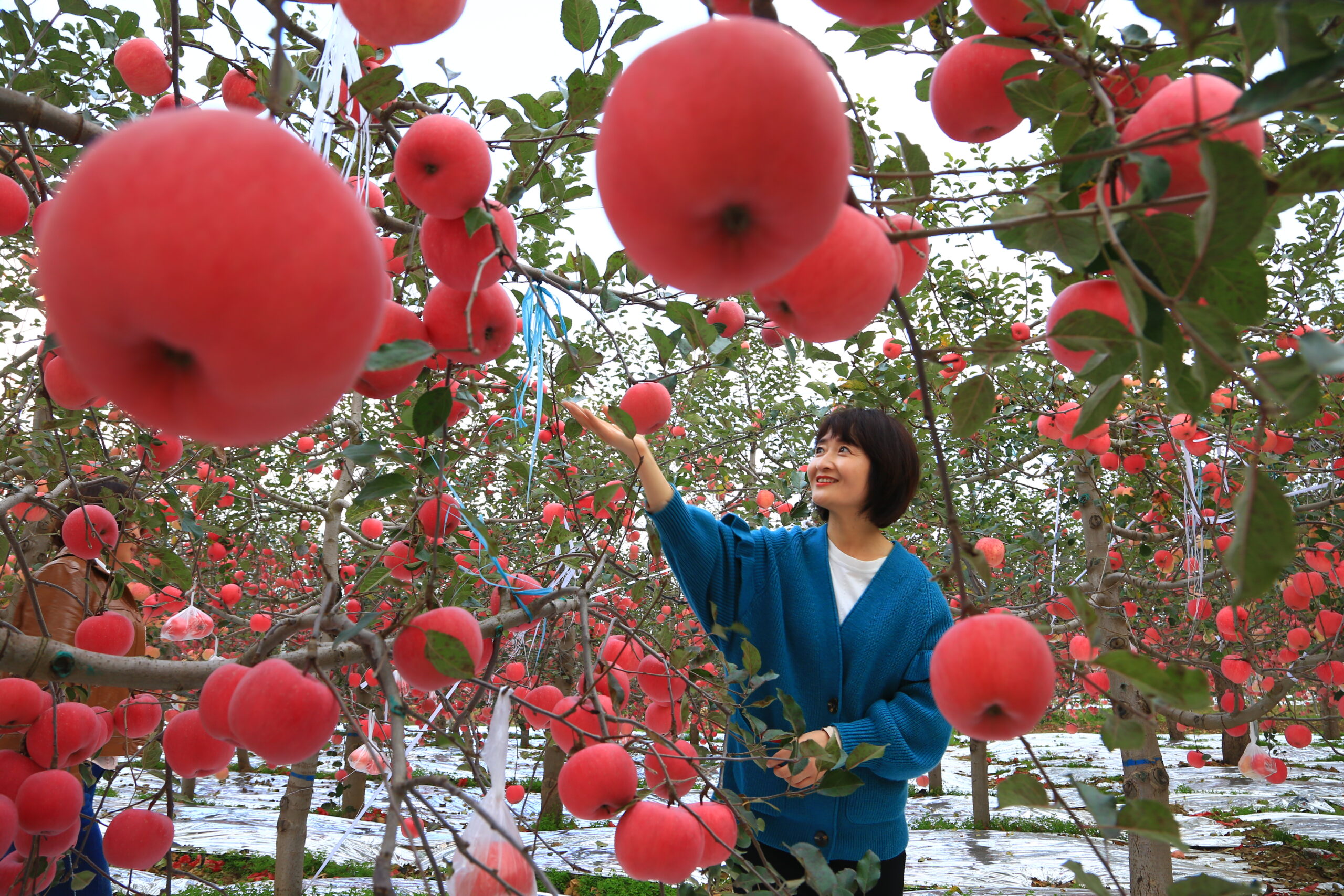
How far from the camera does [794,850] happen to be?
1.23 meters

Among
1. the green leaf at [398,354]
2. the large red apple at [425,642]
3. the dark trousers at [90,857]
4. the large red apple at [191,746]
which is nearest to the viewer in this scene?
the green leaf at [398,354]

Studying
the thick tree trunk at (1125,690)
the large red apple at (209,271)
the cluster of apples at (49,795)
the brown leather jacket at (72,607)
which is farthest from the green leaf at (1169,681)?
the thick tree trunk at (1125,690)

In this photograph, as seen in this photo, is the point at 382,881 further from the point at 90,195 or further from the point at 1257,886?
the point at 1257,886

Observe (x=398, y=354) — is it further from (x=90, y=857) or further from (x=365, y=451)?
(x=90, y=857)

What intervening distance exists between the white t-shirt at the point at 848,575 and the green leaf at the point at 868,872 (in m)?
0.78

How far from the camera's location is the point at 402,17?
0.81 meters

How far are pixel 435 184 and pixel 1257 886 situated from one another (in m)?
1.19

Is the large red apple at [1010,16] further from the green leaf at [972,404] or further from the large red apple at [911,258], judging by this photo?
the green leaf at [972,404]

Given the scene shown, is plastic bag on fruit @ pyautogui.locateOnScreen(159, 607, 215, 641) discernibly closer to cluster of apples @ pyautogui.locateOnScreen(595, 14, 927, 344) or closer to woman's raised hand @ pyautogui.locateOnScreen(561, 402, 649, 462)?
woman's raised hand @ pyautogui.locateOnScreen(561, 402, 649, 462)

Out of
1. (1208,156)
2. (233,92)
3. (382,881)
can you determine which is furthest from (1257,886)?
(233,92)

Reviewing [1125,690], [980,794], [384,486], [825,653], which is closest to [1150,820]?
[384,486]

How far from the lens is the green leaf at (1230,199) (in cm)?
51

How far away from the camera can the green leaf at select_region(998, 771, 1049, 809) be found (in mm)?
823

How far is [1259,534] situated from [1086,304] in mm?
344
